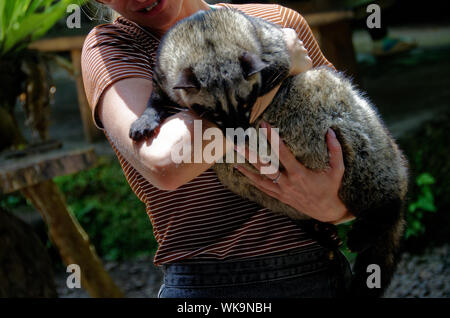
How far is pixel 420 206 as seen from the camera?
4703 millimetres

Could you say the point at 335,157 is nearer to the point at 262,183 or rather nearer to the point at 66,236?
the point at 262,183

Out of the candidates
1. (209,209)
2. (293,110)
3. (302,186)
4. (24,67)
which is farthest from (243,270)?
(24,67)

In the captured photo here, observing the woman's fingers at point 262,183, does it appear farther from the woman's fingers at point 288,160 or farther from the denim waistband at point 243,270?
the denim waistband at point 243,270

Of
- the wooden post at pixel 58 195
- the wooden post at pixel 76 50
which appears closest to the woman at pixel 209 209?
the wooden post at pixel 58 195

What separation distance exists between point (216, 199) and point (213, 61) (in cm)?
46

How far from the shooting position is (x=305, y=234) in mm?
1667

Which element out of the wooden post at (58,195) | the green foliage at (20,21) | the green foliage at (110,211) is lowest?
the green foliage at (110,211)

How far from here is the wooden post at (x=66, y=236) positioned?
146 inches

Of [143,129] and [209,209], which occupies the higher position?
[143,129]

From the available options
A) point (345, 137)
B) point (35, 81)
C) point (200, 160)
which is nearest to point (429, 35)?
point (35, 81)

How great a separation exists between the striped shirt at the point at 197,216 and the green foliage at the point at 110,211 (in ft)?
13.0

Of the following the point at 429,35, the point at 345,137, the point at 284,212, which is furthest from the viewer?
the point at 429,35

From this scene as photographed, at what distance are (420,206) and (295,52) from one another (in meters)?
3.52
